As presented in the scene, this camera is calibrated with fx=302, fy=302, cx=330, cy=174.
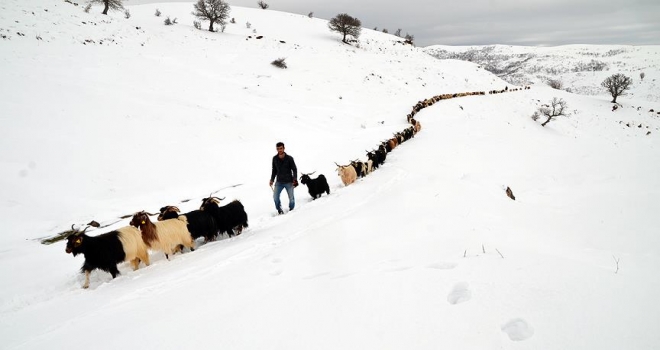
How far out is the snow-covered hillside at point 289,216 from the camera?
2.35 m

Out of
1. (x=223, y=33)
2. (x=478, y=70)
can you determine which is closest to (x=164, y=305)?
(x=223, y=33)

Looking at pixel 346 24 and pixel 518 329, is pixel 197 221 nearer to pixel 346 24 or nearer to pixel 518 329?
pixel 518 329

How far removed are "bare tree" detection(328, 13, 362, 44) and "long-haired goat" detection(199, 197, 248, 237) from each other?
43435mm

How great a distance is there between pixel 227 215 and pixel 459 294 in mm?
4947

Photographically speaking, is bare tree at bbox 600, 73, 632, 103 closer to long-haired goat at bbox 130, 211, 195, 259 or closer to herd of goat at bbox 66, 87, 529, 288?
herd of goat at bbox 66, 87, 529, 288

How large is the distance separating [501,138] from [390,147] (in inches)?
329

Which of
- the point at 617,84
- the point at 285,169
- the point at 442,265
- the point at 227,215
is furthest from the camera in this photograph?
the point at 617,84

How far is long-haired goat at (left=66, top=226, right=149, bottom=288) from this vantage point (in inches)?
175

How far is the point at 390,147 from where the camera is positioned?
1538 centimetres

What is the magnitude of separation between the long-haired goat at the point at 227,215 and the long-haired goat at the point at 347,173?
405cm

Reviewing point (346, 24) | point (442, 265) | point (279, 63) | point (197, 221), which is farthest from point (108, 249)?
point (346, 24)

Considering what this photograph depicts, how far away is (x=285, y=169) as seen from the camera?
7457 millimetres

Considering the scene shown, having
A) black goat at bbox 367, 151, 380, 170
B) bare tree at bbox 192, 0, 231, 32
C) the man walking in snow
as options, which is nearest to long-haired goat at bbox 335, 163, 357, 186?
black goat at bbox 367, 151, 380, 170

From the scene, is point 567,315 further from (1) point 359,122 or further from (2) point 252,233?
(1) point 359,122
